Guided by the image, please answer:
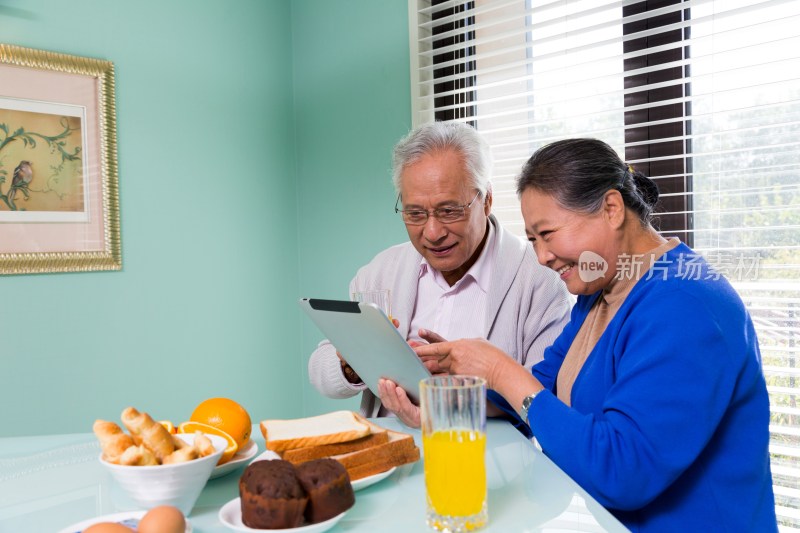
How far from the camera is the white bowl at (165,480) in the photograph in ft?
2.74

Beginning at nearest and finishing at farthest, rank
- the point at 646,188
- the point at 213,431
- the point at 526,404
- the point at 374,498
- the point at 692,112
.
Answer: the point at 374,498
the point at 213,431
the point at 526,404
the point at 646,188
the point at 692,112

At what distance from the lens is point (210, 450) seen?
2.99 feet

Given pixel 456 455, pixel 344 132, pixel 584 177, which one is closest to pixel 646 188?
pixel 584 177

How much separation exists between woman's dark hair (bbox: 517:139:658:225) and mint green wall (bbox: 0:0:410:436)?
1.46 m

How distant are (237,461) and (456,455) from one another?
15.9 inches

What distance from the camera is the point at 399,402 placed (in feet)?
4.46

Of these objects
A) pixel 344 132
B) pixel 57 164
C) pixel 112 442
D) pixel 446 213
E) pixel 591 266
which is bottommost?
pixel 112 442

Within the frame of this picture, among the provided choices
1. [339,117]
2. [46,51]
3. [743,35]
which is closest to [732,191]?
[743,35]

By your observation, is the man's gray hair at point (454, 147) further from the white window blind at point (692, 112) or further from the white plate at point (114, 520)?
the white plate at point (114, 520)

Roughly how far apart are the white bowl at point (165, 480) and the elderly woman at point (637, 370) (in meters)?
0.55

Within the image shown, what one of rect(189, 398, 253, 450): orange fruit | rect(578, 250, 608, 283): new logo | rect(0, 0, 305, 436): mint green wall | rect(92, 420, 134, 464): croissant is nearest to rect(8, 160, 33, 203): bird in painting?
rect(0, 0, 305, 436): mint green wall

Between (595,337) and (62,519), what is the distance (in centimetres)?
97

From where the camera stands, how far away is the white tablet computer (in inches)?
46.4

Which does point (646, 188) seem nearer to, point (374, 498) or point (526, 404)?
point (526, 404)
